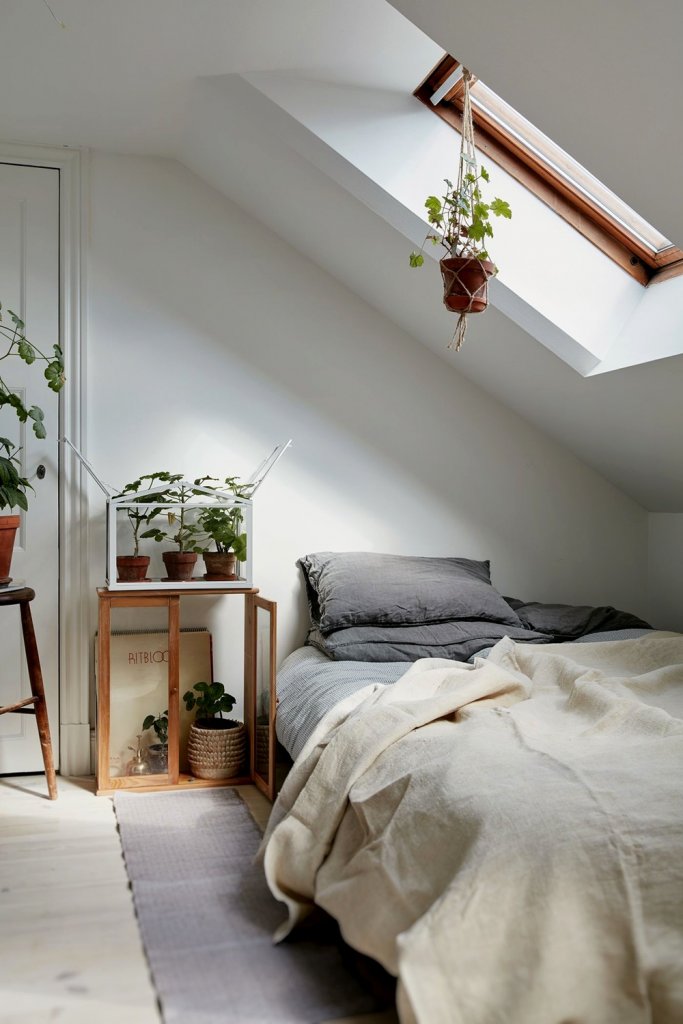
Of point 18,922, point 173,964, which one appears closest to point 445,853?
point 173,964

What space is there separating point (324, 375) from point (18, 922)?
2.20 m

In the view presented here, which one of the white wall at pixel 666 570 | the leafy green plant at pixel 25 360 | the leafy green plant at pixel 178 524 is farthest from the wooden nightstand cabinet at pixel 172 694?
the white wall at pixel 666 570

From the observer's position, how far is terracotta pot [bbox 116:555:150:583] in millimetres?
3186

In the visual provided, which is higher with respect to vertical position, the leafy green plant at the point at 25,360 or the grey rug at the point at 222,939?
the leafy green plant at the point at 25,360

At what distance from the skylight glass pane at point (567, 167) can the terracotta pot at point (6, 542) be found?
6.40 feet

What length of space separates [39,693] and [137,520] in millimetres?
659

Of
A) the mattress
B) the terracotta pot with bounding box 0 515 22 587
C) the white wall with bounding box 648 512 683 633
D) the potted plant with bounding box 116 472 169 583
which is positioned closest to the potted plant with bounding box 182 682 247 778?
the mattress

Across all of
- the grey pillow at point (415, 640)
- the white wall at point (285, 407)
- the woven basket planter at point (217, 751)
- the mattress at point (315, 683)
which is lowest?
the woven basket planter at point (217, 751)

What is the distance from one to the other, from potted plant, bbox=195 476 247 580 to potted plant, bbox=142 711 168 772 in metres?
0.51

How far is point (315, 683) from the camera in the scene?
2.87 metres

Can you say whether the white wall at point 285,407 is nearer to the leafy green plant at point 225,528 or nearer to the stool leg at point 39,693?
the leafy green plant at point 225,528

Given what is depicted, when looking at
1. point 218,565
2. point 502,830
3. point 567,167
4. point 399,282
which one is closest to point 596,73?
point 567,167

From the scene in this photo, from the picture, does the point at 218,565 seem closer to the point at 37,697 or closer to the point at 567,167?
the point at 37,697

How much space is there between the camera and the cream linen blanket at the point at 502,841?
1.47m
